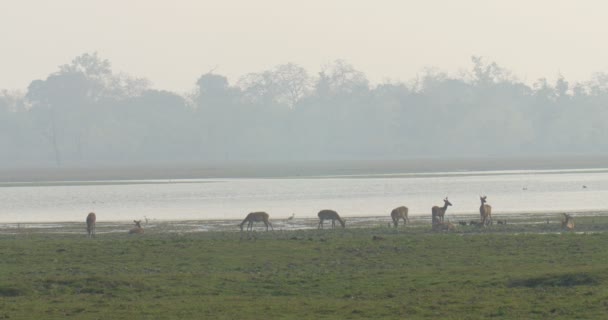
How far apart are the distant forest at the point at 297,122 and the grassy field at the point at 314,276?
121m

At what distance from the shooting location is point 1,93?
638 ft

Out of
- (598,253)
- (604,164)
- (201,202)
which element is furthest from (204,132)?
(598,253)

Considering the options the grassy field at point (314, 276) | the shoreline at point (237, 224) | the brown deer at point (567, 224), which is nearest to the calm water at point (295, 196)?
the shoreline at point (237, 224)

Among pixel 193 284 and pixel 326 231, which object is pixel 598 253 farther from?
pixel 326 231

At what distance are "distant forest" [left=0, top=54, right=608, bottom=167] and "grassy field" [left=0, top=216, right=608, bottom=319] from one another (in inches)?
4752

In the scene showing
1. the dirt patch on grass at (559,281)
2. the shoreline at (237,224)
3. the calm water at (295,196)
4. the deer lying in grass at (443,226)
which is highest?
the calm water at (295,196)

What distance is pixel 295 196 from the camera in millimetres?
62219

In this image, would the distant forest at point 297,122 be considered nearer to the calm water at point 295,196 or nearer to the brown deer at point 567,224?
the calm water at point 295,196

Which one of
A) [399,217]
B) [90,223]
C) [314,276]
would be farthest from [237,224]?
[314,276]

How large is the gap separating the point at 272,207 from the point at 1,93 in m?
150

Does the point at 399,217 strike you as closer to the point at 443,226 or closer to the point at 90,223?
the point at 443,226

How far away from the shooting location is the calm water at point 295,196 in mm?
48875

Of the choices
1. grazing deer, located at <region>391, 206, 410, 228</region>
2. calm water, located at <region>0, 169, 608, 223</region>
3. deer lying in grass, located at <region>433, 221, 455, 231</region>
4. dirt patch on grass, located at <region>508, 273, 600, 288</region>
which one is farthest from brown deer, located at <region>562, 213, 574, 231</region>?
dirt patch on grass, located at <region>508, 273, 600, 288</region>

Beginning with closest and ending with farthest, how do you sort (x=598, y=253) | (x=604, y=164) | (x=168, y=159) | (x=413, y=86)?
(x=598, y=253) < (x=604, y=164) < (x=168, y=159) < (x=413, y=86)
